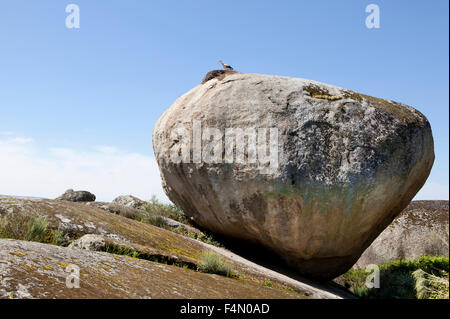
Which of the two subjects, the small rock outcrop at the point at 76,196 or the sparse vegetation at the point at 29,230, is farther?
the small rock outcrop at the point at 76,196

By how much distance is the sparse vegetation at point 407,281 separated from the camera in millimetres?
11992

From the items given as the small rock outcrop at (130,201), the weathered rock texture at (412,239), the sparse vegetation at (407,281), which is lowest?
the sparse vegetation at (407,281)

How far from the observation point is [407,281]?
1268 centimetres

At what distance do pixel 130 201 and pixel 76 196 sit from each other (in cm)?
163

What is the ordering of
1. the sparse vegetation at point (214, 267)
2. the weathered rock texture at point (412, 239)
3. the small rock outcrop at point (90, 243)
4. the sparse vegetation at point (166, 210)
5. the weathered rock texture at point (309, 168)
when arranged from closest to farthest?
the small rock outcrop at point (90, 243) < the sparse vegetation at point (214, 267) < the weathered rock texture at point (309, 168) < the sparse vegetation at point (166, 210) < the weathered rock texture at point (412, 239)

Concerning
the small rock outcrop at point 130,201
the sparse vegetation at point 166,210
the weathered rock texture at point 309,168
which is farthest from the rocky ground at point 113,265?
the small rock outcrop at point 130,201

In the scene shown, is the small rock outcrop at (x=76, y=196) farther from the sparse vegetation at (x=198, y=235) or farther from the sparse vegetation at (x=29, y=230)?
the sparse vegetation at (x=29, y=230)

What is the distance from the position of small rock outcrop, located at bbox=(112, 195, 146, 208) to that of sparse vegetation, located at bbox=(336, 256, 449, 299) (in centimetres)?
714

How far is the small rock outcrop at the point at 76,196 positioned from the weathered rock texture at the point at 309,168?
3749 millimetres

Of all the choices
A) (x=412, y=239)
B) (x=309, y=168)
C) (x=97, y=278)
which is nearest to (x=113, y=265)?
(x=97, y=278)

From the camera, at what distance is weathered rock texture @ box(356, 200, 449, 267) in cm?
1609
